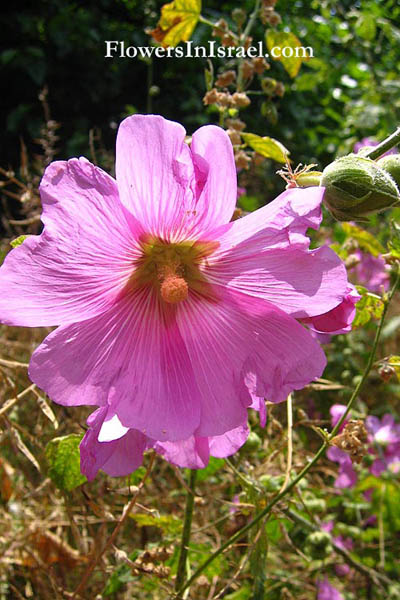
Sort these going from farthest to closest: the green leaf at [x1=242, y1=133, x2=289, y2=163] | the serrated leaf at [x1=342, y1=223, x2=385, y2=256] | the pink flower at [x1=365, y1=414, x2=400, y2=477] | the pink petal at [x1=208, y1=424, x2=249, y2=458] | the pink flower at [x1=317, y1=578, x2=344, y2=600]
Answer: the pink flower at [x1=365, y1=414, x2=400, y2=477] → the pink flower at [x1=317, y1=578, x2=344, y2=600] → the serrated leaf at [x1=342, y1=223, x2=385, y2=256] → the green leaf at [x1=242, y1=133, x2=289, y2=163] → the pink petal at [x1=208, y1=424, x2=249, y2=458]

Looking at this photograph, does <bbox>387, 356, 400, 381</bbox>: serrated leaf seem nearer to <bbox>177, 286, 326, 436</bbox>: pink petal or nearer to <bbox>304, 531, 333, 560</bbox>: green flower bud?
<bbox>177, 286, 326, 436</bbox>: pink petal

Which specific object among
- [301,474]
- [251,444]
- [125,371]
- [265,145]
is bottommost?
[251,444]

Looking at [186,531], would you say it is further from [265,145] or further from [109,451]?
[265,145]

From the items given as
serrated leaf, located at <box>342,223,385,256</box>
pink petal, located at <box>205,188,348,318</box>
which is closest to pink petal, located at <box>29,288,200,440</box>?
pink petal, located at <box>205,188,348,318</box>

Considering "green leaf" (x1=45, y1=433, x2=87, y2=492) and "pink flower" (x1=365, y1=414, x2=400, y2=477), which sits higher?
"green leaf" (x1=45, y1=433, x2=87, y2=492)

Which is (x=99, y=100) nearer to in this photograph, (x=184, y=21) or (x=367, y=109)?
(x=367, y=109)

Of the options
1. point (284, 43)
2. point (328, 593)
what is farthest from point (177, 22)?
point (328, 593)

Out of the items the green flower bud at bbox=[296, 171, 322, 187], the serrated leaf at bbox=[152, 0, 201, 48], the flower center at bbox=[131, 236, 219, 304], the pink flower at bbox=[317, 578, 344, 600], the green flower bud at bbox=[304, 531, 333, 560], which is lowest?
the pink flower at bbox=[317, 578, 344, 600]

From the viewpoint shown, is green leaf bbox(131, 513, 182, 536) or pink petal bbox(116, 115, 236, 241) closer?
pink petal bbox(116, 115, 236, 241)
